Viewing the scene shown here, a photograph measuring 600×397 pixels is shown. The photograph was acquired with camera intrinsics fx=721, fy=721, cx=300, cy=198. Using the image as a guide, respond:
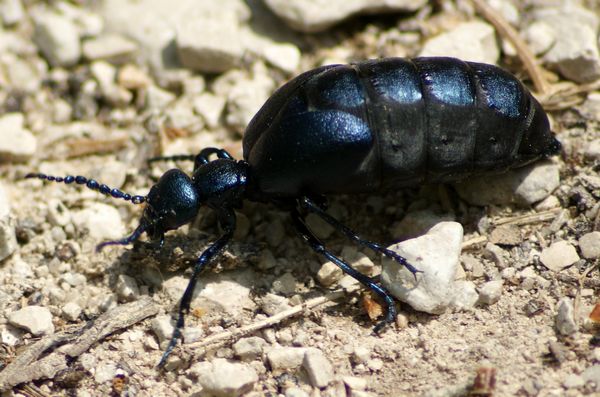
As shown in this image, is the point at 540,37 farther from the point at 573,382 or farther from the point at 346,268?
the point at 573,382

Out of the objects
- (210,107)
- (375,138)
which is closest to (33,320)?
(210,107)

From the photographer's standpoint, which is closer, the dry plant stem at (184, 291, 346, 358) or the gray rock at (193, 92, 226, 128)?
the dry plant stem at (184, 291, 346, 358)

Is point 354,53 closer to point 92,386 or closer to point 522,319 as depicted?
point 522,319

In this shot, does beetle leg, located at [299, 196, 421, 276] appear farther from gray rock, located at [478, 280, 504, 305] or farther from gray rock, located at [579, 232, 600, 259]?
gray rock, located at [579, 232, 600, 259]

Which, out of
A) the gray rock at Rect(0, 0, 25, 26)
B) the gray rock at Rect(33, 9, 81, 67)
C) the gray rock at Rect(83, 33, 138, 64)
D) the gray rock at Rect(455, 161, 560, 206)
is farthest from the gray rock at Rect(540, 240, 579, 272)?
the gray rock at Rect(0, 0, 25, 26)

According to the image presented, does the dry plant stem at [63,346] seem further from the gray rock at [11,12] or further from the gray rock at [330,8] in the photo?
the gray rock at [11,12]

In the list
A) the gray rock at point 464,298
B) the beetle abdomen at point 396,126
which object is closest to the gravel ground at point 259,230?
Result: the gray rock at point 464,298
